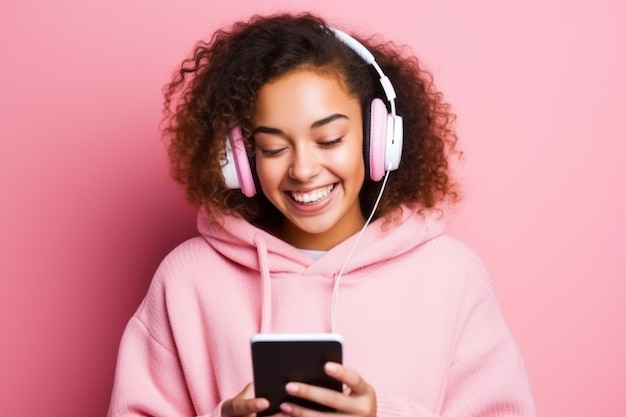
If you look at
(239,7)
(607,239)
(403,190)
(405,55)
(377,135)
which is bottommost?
(607,239)

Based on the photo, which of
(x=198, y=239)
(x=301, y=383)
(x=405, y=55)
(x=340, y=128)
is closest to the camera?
(x=301, y=383)

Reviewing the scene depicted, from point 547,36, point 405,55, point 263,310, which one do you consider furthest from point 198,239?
point 547,36

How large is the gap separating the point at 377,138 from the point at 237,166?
0.25m

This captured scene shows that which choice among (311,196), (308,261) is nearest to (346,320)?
(308,261)

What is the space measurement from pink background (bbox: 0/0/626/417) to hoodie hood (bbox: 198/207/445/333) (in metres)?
0.45

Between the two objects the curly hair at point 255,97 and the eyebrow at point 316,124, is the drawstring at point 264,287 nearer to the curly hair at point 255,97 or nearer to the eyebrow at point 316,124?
the curly hair at point 255,97

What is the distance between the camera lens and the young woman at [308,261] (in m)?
1.65

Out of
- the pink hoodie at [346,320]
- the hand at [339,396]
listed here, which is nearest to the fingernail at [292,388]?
the hand at [339,396]

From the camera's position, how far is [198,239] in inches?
72.1

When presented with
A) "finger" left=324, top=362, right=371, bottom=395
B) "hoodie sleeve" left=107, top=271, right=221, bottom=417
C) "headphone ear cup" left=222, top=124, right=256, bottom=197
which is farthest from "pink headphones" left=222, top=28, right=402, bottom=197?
"finger" left=324, top=362, right=371, bottom=395

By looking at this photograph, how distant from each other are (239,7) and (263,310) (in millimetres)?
827

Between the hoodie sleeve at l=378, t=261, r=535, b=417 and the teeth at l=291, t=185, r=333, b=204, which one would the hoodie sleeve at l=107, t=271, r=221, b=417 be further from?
the hoodie sleeve at l=378, t=261, r=535, b=417

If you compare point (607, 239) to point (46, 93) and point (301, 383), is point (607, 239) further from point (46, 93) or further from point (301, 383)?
point (46, 93)

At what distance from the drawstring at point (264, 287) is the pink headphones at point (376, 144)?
11 cm
